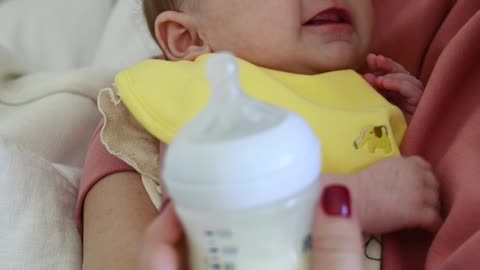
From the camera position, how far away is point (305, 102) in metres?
0.77

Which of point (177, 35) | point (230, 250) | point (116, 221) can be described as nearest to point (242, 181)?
point (230, 250)

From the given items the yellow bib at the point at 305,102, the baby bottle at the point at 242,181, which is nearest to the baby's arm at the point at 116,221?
the yellow bib at the point at 305,102

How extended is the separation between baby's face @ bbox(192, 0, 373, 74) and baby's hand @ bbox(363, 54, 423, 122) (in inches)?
1.3

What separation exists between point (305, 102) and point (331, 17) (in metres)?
0.19

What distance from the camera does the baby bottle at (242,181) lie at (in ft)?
1.35

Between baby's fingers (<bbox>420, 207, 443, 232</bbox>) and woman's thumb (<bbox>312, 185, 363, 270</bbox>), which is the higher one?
woman's thumb (<bbox>312, 185, 363, 270</bbox>)

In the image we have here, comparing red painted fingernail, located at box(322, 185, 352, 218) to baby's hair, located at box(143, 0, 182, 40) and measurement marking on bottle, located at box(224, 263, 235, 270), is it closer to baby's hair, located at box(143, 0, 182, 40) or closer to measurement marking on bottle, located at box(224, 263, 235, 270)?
measurement marking on bottle, located at box(224, 263, 235, 270)

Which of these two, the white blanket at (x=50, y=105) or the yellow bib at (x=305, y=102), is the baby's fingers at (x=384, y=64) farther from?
the white blanket at (x=50, y=105)

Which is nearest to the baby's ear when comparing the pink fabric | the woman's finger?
the pink fabric

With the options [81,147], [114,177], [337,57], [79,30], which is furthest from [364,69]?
[79,30]

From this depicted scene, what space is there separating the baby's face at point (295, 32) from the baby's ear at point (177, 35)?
0.15ft

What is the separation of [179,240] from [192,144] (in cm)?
10

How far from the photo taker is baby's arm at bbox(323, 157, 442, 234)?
64 centimetres

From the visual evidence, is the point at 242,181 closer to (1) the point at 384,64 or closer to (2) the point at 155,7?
(1) the point at 384,64
